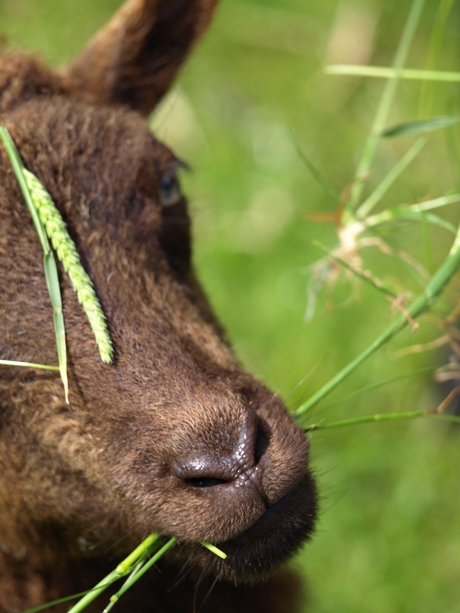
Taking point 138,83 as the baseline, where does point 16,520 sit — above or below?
below

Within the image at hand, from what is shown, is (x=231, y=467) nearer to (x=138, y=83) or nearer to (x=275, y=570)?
(x=275, y=570)

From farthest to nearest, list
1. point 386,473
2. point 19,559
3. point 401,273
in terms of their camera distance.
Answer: point 401,273, point 386,473, point 19,559

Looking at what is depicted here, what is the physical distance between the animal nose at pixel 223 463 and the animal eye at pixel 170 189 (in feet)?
4.56

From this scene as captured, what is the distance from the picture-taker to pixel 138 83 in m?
4.01

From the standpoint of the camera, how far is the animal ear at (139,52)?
3.81 metres

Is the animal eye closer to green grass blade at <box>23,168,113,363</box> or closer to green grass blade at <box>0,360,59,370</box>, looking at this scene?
green grass blade at <box>23,168,113,363</box>

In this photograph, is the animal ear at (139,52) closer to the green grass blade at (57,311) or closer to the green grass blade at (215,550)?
the green grass blade at (57,311)

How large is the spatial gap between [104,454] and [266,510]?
0.60 metres

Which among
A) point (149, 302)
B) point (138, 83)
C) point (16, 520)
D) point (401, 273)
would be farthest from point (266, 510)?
point (401, 273)

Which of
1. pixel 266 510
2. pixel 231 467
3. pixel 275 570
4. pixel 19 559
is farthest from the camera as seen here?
pixel 19 559

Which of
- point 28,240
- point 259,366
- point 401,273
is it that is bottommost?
point 259,366

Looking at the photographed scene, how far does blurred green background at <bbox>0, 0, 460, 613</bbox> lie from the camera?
5230mm

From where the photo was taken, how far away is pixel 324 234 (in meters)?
6.96

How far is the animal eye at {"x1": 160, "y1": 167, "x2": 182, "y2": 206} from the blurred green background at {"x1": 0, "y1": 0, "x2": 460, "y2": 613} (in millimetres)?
431
